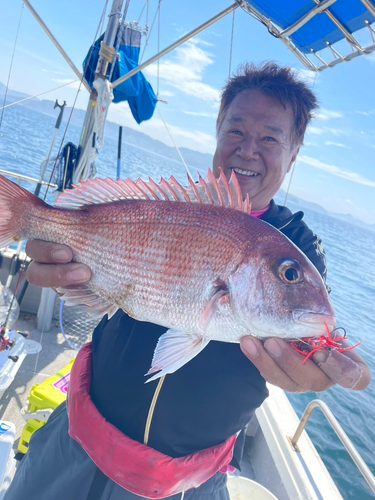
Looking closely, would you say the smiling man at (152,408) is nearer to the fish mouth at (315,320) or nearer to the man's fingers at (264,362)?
the man's fingers at (264,362)

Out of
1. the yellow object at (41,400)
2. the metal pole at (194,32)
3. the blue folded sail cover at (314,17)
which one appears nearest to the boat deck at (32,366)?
the yellow object at (41,400)

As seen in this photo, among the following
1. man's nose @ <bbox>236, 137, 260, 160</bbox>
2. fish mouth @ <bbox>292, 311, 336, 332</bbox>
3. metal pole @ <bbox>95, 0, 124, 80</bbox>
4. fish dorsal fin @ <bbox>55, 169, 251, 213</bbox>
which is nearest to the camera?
fish mouth @ <bbox>292, 311, 336, 332</bbox>

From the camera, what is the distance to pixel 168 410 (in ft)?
4.92

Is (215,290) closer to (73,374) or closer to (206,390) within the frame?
(206,390)

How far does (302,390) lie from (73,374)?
1.19 meters

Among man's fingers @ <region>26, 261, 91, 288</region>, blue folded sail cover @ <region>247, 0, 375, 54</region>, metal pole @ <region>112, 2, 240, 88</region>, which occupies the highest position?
blue folded sail cover @ <region>247, 0, 375, 54</region>

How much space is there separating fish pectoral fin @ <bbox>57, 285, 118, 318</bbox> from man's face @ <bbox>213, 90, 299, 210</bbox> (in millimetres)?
1030

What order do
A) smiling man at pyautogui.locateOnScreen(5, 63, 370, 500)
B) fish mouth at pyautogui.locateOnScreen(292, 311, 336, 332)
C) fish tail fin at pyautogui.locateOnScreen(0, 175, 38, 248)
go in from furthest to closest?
fish tail fin at pyautogui.locateOnScreen(0, 175, 38, 248) < smiling man at pyautogui.locateOnScreen(5, 63, 370, 500) < fish mouth at pyautogui.locateOnScreen(292, 311, 336, 332)

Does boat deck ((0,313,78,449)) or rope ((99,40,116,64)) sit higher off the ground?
rope ((99,40,116,64))

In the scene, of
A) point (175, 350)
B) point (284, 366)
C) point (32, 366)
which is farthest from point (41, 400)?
point (284, 366)

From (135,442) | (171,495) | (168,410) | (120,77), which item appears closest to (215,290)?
(168,410)

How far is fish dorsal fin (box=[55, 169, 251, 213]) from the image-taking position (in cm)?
145

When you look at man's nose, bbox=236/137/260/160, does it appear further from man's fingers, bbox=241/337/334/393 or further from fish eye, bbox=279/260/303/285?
man's fingers, bbox=241/337/334/393

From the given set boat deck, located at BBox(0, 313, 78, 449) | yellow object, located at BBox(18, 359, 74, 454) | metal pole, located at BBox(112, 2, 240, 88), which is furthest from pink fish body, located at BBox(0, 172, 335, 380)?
metal pole, located at BBox(112, 2, 240, 88)
